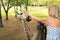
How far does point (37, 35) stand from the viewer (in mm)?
1626

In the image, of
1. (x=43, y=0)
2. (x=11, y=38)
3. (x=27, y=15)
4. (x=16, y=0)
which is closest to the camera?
(x=27, y=15)

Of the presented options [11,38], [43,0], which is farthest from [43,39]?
[43,0]

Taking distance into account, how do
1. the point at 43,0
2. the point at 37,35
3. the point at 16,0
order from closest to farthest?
the point at 37,35 < the point at 16,0 < the point at 43,0

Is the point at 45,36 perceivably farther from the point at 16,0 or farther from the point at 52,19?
the point at 16,0

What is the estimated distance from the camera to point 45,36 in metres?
1.70

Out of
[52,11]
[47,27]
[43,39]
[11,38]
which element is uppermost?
[52,11]

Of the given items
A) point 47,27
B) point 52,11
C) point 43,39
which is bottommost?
point 43,39

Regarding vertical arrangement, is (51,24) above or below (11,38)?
above

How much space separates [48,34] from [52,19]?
0.47ft

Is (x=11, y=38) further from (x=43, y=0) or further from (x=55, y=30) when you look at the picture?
(x=43, y=0)

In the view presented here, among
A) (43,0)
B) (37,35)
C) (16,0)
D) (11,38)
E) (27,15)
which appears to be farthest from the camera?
(43,0)

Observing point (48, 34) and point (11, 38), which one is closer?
point (48, 34)

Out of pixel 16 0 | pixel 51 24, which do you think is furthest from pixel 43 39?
pixel 16 0

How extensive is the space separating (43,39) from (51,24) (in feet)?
0.51
